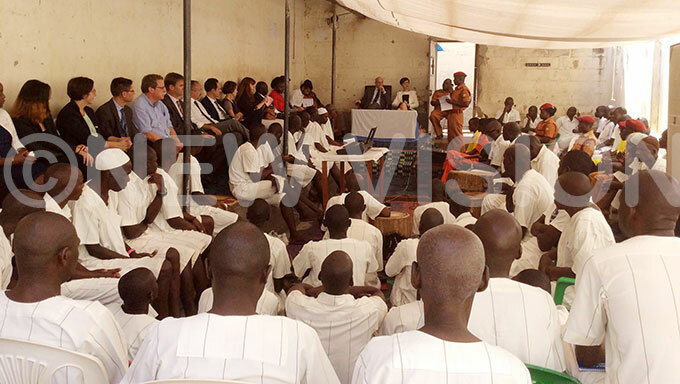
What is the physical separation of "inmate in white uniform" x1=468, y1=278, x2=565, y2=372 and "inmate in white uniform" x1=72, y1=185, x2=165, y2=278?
219 centimetres

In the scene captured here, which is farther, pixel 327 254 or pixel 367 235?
pixel 367 235

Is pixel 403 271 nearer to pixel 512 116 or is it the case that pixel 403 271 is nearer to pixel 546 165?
pixel 546 165

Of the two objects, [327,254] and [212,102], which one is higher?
[212,102]

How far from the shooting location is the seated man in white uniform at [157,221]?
4.71 metres

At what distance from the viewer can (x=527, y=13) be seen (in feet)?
16.3

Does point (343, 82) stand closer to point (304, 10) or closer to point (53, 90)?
point (304, 10)

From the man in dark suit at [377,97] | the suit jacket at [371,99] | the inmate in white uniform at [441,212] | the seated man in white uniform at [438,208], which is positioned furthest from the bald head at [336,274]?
the suit jacket at [371,99]

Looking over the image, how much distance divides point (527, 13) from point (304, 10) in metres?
11.7

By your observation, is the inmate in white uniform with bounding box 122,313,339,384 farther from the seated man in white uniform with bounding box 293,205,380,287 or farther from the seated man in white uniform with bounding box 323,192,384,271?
Answer: the seated man in white uniform with bounding box 323,192,384,271

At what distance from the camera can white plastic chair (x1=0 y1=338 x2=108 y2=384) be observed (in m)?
2.18

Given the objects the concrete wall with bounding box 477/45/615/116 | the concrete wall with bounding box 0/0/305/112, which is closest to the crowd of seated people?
the concrete wall with bounding box 0/0/305/112

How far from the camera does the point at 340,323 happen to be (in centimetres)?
323

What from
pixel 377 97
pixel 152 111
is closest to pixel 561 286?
pixel 152 111

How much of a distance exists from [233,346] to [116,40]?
6.75 m
